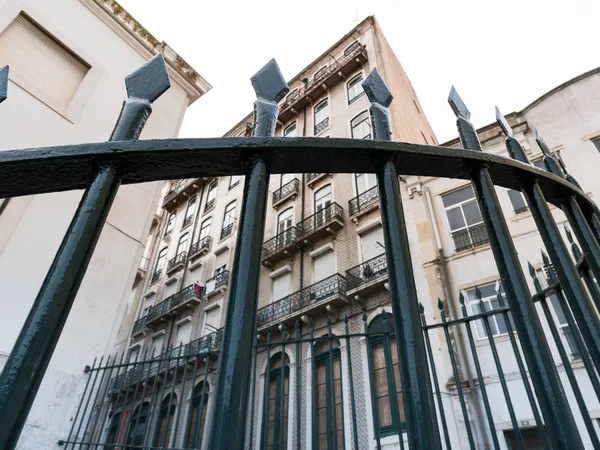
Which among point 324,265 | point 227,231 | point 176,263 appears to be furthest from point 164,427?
point 176,263

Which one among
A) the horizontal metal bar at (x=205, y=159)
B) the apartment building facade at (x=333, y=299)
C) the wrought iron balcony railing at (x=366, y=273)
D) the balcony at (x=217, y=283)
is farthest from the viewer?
the balcony at (x=217, y=283)

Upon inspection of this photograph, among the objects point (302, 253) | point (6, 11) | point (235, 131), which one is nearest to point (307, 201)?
point (302, 253)

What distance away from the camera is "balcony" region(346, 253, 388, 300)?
534 inches

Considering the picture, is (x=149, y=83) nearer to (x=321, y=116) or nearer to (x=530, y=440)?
(x=530, y=440)

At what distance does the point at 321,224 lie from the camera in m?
17.0

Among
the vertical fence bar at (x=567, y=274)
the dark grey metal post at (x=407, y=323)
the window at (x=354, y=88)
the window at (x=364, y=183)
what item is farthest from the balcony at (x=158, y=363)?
the window at (x=354, y=88)

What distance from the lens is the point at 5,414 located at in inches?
29.8

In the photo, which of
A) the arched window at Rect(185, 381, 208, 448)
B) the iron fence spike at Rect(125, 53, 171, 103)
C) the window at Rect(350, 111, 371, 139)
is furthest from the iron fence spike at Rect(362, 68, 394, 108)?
the window at Rect(350, 111, 371, 139)

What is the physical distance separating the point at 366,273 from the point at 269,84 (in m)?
13.4

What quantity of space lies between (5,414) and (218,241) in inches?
875

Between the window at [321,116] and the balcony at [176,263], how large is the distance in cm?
1129

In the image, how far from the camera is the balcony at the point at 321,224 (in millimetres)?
16469

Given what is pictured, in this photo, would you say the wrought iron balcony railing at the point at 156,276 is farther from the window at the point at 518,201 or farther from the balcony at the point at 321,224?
the window at the point at 518,201

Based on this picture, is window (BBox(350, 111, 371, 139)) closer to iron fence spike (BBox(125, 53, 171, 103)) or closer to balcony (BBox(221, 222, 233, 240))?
balcony (BBox(221, 222, 233, 240))
